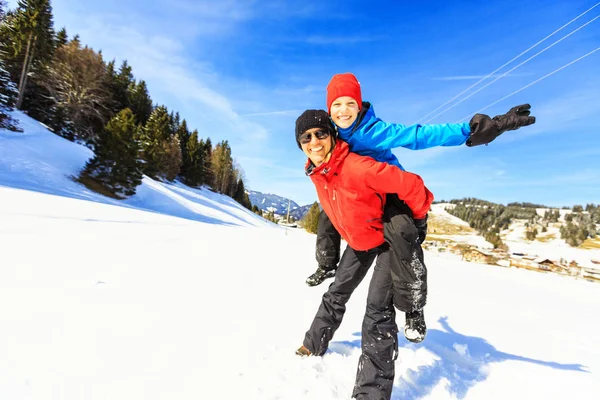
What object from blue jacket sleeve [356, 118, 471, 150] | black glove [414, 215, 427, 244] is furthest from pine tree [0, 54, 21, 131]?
black glove [414, 215, 427, 244]

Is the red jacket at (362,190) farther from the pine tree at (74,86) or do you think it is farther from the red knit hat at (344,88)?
the pine tree at (74,86)

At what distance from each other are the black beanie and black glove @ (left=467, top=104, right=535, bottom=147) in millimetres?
906

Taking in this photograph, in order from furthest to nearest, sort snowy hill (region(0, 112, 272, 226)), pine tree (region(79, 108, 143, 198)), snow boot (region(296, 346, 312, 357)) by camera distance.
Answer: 1. pine tree (region(79, 108, 143, 198))
2. snowy hill (region(0, 112, 272, 226))
3. snow boot (region(296, 346, 312, 357))

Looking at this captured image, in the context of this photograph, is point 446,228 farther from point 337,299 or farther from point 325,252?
point 337,299

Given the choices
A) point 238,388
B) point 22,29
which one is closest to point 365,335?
point 238,388

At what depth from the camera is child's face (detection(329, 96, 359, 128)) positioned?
1.89 meters

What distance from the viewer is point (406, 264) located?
1724mm

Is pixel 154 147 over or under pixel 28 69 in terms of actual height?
under

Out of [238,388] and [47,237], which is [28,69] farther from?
[238,388]

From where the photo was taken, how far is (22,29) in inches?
911

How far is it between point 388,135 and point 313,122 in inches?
20.6

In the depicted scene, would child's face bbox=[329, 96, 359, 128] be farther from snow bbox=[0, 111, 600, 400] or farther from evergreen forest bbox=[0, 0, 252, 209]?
evergreen forest bbox=[0, 0, 252, 209]

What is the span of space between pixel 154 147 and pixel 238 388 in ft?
114

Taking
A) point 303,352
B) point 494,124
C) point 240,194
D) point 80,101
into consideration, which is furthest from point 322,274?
point 240,194
